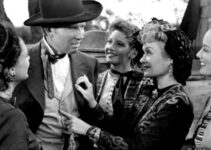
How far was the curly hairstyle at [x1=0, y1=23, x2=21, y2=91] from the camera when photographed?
240cm

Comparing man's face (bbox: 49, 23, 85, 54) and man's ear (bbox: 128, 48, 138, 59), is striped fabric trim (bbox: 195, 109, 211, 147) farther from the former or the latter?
man's face (bbox: 49, 23, 85, 54)

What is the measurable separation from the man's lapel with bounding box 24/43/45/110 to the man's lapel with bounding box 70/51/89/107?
275 millimetres

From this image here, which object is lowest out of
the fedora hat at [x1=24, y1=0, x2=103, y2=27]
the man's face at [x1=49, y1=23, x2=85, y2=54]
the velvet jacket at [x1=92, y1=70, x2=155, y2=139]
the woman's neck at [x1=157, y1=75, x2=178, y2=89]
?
the velvet jacket at [x1=92, y1=70, x2=155, y2=139]

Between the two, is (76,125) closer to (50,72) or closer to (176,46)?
(50,72)

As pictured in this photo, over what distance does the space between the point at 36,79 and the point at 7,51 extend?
0.88m

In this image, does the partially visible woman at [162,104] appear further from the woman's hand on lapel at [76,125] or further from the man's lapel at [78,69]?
the man's lapel at [78,69]

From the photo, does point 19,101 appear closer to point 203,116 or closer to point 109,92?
point 109,92

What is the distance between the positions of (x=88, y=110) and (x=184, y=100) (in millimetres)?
897

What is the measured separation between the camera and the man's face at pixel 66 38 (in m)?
3.33

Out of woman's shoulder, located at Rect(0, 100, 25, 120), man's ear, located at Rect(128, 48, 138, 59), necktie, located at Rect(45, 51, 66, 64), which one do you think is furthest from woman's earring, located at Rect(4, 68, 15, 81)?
man's ear, located at Rect(128, 48, 138, 59)

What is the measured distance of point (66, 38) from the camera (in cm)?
333

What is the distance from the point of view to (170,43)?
288cm

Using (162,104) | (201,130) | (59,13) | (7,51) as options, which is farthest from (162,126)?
(59,13)

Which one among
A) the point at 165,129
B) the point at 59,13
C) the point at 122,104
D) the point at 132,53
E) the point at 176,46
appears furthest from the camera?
the point at 132,53
